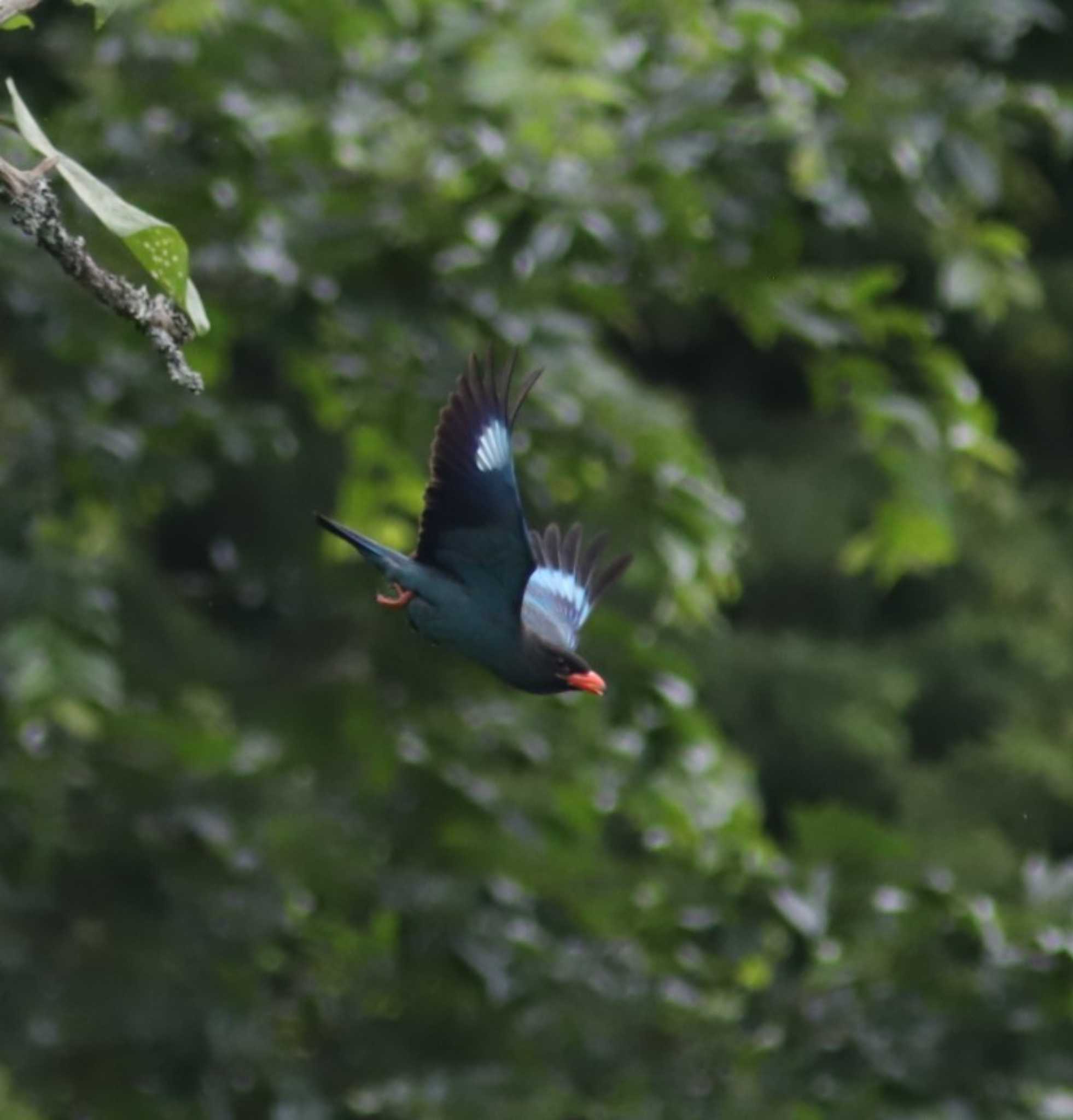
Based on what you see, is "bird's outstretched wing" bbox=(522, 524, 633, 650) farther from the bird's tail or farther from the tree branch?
the tree branch

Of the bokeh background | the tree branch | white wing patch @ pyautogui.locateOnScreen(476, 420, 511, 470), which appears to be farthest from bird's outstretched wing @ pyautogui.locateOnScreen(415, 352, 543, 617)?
the bokeh background

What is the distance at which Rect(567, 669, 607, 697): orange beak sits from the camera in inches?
60.3

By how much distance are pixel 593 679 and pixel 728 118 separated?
5.99 feet

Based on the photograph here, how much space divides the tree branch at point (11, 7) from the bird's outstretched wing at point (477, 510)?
362 mm

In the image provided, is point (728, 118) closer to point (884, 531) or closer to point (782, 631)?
point (884, 531)

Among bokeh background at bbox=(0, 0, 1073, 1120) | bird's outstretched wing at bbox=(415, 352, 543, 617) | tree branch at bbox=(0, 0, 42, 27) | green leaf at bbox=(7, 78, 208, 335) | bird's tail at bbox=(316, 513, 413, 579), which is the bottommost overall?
bokeh background at bbox=(0, 0, 1073, 1120)

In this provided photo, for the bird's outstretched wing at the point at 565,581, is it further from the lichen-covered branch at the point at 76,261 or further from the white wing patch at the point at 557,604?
the lichen-covered branch at the point at 76,261

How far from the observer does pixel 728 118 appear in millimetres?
3229

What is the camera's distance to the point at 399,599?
1.55 metres

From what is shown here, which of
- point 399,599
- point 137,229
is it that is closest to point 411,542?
point 399,599

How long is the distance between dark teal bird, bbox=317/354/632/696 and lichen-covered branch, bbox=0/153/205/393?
0.20 meters

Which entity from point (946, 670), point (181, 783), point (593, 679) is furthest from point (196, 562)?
point (946, 670)

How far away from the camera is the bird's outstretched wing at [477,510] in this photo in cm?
145

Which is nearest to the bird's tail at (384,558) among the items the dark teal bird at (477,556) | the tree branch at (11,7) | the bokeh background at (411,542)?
the dark teal bird at (477,556)
